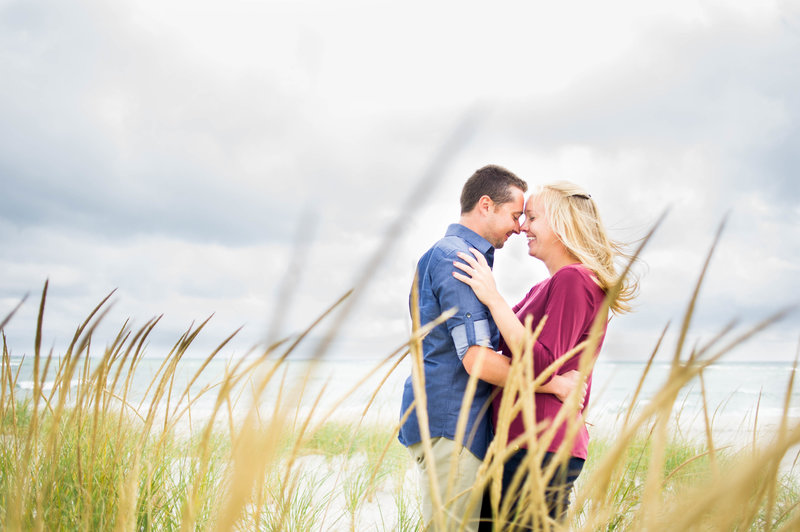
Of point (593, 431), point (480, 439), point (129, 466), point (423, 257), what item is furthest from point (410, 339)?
point (593, 431)

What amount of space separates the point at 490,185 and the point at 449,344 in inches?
34.4

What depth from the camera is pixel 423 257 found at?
2475 mm

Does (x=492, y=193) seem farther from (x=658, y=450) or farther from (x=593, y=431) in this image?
(x=593, y=431)

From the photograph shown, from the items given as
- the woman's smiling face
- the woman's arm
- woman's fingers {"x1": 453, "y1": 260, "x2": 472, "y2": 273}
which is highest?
the woman's smiling face

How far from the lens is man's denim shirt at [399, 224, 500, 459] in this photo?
2.07m

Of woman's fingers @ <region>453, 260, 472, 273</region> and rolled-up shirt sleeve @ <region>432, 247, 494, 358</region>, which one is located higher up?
woman's fingers @ <region>453, 260, 472, 273</region>

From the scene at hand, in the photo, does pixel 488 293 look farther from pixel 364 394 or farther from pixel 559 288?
pixel 364 394

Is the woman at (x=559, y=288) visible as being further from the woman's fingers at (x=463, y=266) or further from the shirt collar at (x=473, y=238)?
the shirt collar at (x=473, y=238)

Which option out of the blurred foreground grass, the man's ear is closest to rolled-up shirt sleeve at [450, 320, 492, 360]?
the blurred foreground grass

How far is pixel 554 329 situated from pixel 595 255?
506 millimetres

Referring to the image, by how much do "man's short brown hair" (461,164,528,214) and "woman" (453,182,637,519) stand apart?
14cm

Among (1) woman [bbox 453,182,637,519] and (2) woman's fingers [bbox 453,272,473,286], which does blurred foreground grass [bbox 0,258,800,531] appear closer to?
(1) woman [bbox 453,182,637,519]

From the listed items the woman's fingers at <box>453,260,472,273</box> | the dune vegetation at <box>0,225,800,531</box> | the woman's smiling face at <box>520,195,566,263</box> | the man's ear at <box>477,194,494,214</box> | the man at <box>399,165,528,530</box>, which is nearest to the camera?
the dune vegetation at <box>0,225,800,531</box>

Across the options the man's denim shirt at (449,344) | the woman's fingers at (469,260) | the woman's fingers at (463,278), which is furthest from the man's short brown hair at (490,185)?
the woman's fingers at (463,278)
